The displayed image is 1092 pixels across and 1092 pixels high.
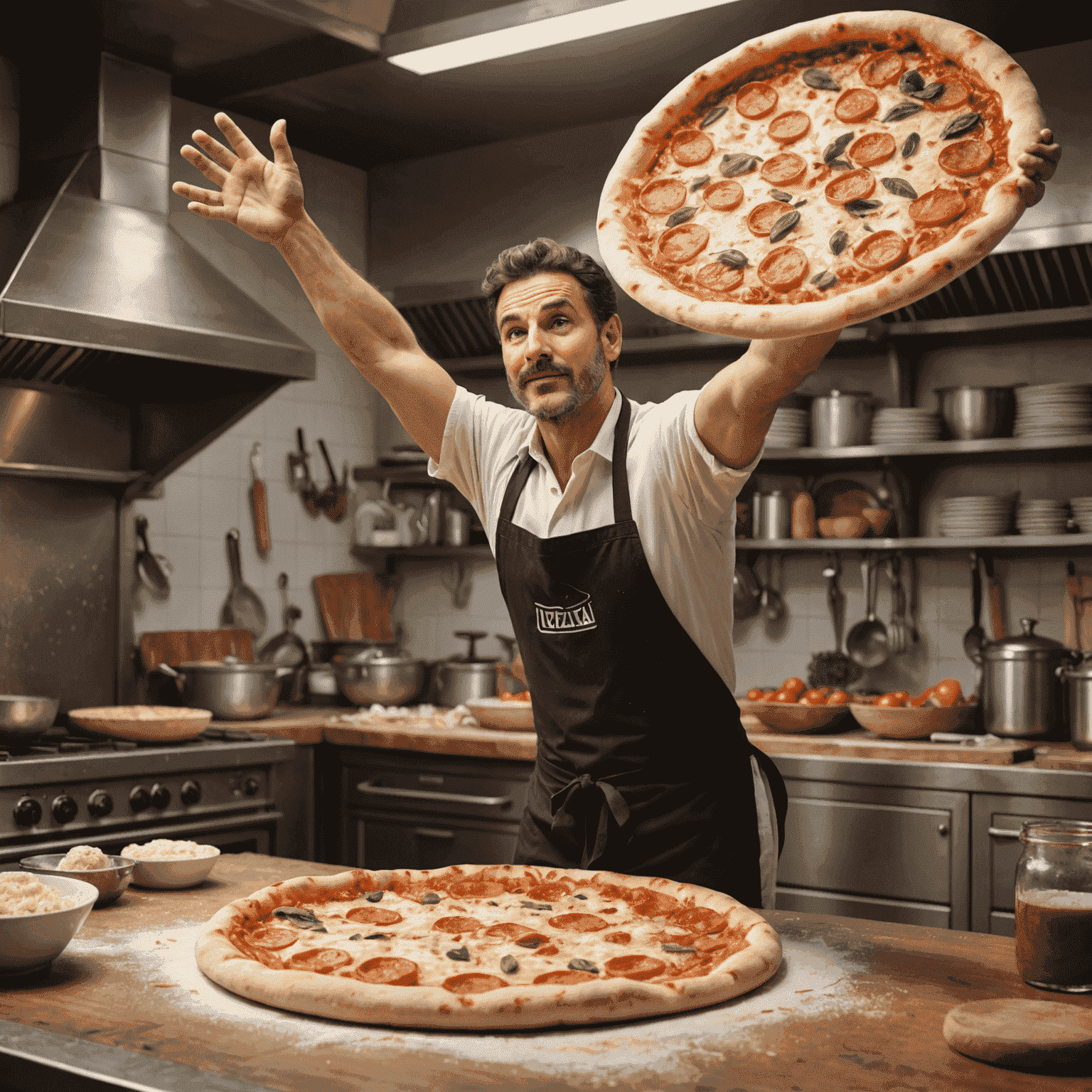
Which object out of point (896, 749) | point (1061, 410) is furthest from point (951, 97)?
point (1061, 410)

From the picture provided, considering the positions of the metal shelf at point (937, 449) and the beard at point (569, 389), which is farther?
the metal shelf at point (937, 449)

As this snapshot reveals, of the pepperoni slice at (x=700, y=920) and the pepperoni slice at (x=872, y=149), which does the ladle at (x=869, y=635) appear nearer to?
the pepperoni slice at (x=872, y=149)

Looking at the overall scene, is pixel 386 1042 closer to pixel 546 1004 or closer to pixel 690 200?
pixel 546 1004

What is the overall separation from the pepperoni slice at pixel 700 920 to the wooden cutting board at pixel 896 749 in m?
1.65

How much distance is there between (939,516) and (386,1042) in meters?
3.30

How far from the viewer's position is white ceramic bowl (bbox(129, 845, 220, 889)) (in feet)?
5.72

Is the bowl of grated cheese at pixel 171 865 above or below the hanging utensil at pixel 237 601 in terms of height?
below

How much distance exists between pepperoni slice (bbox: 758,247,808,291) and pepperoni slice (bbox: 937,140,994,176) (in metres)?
0.23

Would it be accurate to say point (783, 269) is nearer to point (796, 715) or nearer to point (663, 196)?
point (663, 196)

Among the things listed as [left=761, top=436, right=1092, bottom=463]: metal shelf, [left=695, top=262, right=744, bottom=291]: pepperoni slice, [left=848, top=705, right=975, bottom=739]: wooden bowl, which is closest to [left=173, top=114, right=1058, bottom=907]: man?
[left=695, top=262, right=744, bottom=291]: pepperoni slice

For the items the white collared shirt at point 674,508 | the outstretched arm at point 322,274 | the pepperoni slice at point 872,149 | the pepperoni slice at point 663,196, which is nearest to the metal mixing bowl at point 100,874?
the white collared shirt at point 674,508

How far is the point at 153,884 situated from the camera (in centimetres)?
176

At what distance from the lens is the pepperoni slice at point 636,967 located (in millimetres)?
1344

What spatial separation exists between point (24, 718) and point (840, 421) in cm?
257
